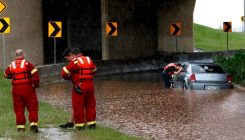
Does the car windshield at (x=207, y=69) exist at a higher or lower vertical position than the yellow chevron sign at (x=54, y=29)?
lower

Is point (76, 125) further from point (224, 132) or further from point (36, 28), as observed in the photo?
point (36, 28)

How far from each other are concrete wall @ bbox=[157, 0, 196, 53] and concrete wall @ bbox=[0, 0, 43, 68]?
12568 millimetres

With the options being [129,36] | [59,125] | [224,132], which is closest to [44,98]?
[59,125]

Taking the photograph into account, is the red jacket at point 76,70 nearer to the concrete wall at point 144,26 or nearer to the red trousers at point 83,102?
the red trousers at point 83,102

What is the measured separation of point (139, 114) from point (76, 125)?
4027mm

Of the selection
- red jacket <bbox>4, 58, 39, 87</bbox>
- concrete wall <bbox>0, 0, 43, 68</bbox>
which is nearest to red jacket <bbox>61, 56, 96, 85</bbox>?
red jacket <bbox>4, 58, 39, 87</bbox>

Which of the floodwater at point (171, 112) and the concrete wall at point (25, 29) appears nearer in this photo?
the floodwater at point (171, 112)

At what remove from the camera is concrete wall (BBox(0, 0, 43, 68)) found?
39.6 metres

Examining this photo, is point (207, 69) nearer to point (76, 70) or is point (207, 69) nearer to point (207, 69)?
point (207, 69)

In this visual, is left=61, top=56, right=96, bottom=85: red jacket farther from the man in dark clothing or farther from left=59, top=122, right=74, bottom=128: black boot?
the man in dark clothing

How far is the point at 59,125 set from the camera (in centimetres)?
1414

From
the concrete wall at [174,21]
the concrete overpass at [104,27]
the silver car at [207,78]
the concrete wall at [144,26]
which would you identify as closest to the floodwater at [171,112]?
the silver car at [207,78]

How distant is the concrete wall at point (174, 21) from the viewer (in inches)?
2026

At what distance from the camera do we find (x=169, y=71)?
29125 mm
